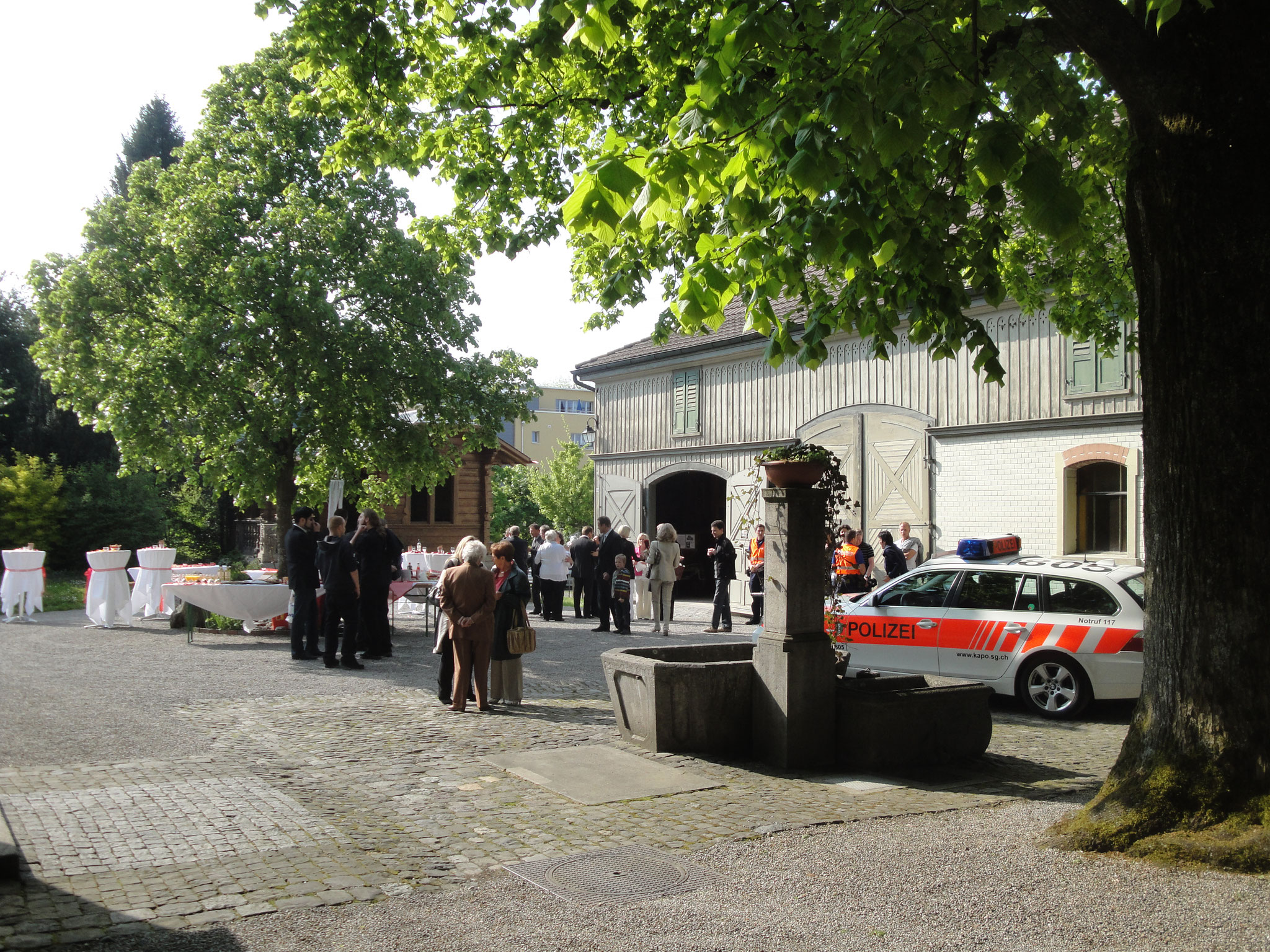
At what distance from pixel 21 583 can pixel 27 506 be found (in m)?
14.2

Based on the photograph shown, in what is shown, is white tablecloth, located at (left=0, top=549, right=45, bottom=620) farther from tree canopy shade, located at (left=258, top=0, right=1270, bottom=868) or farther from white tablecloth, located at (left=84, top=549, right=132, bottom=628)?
tree canopy shade, located at (left=258, top=0, right=1270, bottom=868)

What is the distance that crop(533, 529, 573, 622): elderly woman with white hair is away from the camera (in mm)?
19672

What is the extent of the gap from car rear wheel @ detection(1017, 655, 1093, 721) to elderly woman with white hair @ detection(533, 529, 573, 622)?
Answer: 426 inches

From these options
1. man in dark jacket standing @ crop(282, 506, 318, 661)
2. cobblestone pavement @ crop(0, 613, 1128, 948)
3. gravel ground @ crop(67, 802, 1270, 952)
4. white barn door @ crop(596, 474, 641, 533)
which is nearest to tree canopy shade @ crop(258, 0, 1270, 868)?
gravel ground @ crop(67, 802, 1270, 952)

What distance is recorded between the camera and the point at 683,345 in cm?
2372

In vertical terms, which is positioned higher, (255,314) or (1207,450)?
(255,314)

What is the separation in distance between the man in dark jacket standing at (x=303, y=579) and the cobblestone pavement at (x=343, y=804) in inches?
125

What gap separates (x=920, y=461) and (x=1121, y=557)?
158 inches

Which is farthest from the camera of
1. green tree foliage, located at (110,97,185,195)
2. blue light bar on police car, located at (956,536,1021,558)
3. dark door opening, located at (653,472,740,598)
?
green tree foliage, located at (110,97,185,195)

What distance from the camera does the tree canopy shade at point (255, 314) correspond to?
1698cm

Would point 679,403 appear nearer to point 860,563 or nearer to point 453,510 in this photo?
point 860,563

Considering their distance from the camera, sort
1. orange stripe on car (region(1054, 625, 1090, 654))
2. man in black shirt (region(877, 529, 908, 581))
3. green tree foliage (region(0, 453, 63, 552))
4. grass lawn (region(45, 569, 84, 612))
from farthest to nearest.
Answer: green tree foliage (region(0, 453, 63, 552)), grass lawn (region(45, 569, 84, 612)), man in black shirt (region(877, 529, 908, 581)), orange stripe on car (region(1054, 625, 1090, 654))

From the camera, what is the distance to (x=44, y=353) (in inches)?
696

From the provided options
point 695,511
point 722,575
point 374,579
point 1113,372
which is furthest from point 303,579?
point 695,511
